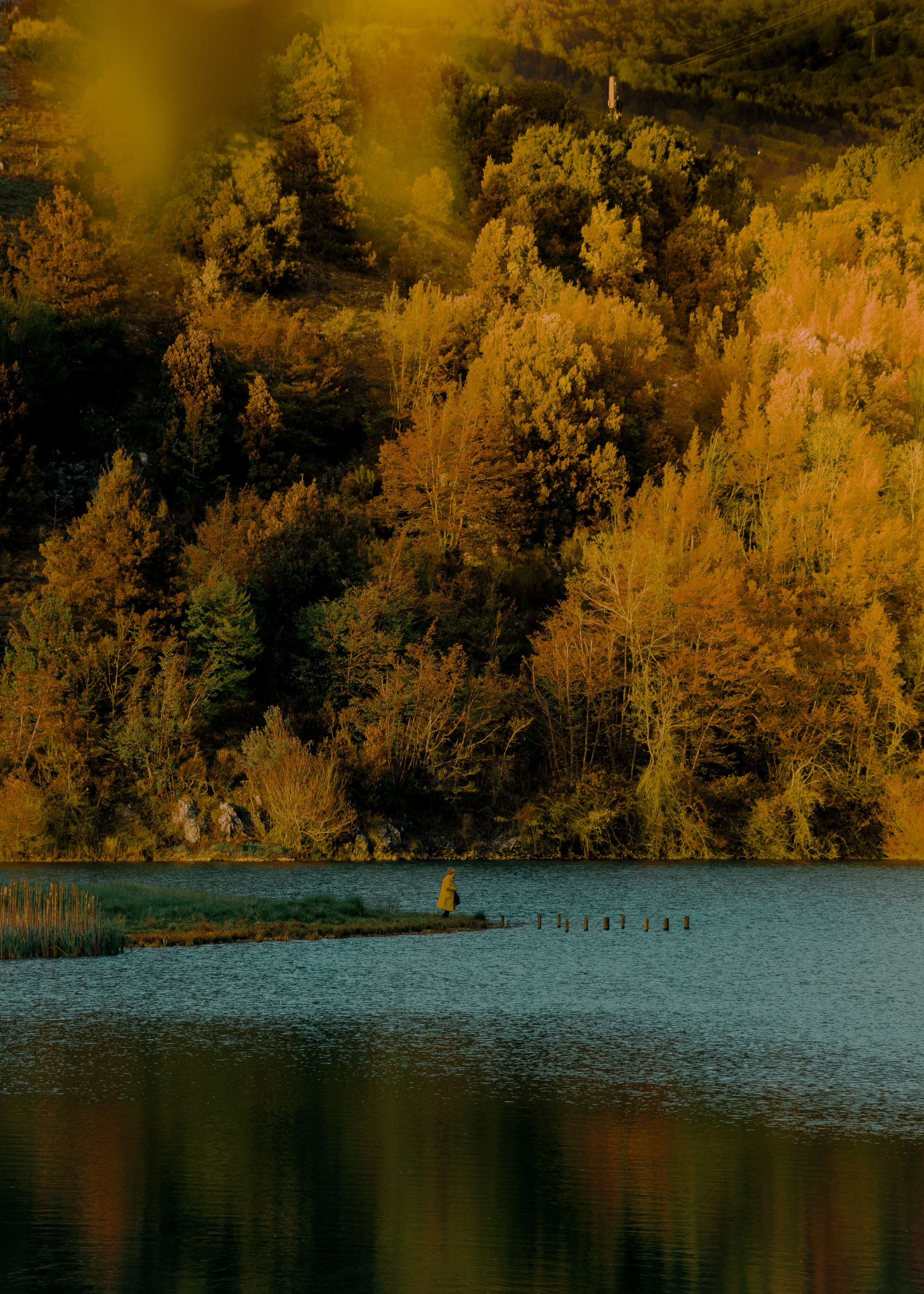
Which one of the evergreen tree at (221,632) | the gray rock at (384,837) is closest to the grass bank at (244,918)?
the gray rock at (384,837)

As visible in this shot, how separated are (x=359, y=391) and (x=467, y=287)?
15.1 metres

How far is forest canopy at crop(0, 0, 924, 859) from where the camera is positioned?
5600 centimetres

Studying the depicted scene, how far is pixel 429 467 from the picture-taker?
224 feet

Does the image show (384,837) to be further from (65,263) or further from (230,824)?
(65,263)

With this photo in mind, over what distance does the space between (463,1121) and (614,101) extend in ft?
354

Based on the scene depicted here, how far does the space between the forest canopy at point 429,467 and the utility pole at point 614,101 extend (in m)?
2.38

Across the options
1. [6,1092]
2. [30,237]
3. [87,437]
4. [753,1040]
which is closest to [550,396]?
[87,437]

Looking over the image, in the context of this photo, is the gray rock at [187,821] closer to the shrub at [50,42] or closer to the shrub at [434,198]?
the shrub at [434,198]

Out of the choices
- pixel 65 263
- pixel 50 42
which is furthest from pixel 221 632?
pixel 50 42

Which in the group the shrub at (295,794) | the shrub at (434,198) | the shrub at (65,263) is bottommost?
the shrub at (295,794)

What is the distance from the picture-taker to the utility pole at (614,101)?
353 ft

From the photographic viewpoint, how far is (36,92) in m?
92.7

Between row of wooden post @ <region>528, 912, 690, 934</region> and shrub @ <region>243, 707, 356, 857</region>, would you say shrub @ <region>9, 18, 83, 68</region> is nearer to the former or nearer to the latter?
shrub @ <region>243, 707, 356, 857</region>

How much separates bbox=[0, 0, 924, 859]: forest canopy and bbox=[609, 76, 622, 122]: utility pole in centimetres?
238
